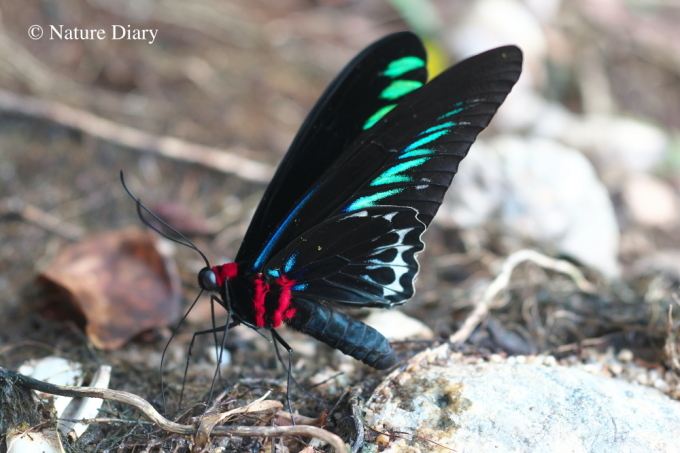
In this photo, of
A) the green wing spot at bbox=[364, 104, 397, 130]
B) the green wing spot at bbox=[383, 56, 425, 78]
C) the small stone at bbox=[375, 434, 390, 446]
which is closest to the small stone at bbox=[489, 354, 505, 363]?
the small stone at bbox=[375, 434, 390, 446]

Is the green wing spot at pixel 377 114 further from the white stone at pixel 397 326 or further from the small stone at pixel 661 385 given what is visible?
the small stone at pixel 661 385

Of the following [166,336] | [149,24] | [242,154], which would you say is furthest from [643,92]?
[166,336]

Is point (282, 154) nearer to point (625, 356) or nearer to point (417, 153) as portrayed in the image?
point (417, 153)

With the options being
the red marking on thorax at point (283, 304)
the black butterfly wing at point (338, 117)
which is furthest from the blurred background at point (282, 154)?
the black butterfly wing at point (338, 117)

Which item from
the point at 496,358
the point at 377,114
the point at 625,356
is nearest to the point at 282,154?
the point at 377,114

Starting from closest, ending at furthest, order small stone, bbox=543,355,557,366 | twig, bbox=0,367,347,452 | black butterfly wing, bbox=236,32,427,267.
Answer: twig, bbox=0,367,347,452 → black butterfly wing, bbox=236,32,427,267 → small stone, bbox=543,355,557,366

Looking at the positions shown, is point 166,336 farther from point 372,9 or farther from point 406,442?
point 372,9

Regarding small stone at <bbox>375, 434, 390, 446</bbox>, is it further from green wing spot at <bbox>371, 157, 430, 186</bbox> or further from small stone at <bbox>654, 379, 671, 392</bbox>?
small stone at <bbox>654, 379, 671, 392</bbox>
